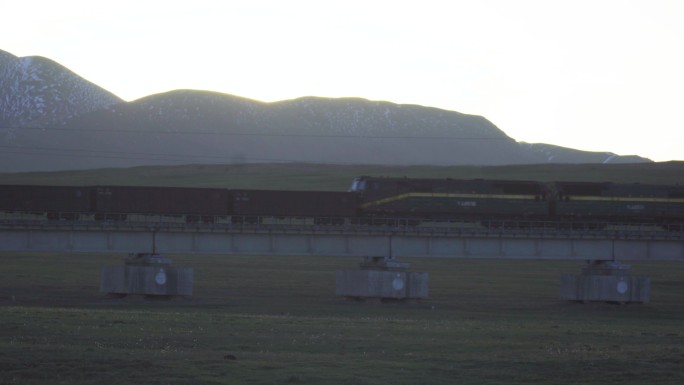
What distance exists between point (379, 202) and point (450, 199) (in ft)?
18.2

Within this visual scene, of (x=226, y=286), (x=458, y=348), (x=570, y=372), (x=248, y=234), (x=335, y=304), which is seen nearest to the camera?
(x=570, y=372)

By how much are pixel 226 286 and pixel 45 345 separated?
48.0 m

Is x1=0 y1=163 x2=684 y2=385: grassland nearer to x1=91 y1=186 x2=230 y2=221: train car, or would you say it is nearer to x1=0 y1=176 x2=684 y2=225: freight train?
x1=0 y1=176 x2=684 y2=225: freight train

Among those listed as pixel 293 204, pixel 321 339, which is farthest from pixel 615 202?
pixel 321 339

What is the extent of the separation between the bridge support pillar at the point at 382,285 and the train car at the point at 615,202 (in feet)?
58.5

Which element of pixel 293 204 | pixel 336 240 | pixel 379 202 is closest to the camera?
pixel 336 240

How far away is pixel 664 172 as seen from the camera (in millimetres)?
197625

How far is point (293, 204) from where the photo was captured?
84.2 metres

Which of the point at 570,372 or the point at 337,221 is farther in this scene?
the point at 337,221

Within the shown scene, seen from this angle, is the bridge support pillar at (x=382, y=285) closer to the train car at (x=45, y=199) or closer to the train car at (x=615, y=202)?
the train car at (x=615, y=202)

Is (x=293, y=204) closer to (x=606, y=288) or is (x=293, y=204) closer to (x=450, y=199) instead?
(x=450, y=199)

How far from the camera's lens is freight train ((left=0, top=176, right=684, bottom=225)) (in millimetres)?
81812

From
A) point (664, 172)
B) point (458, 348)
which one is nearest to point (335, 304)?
point (458, 348)

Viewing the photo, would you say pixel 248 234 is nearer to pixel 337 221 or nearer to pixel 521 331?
pixel 337 221
